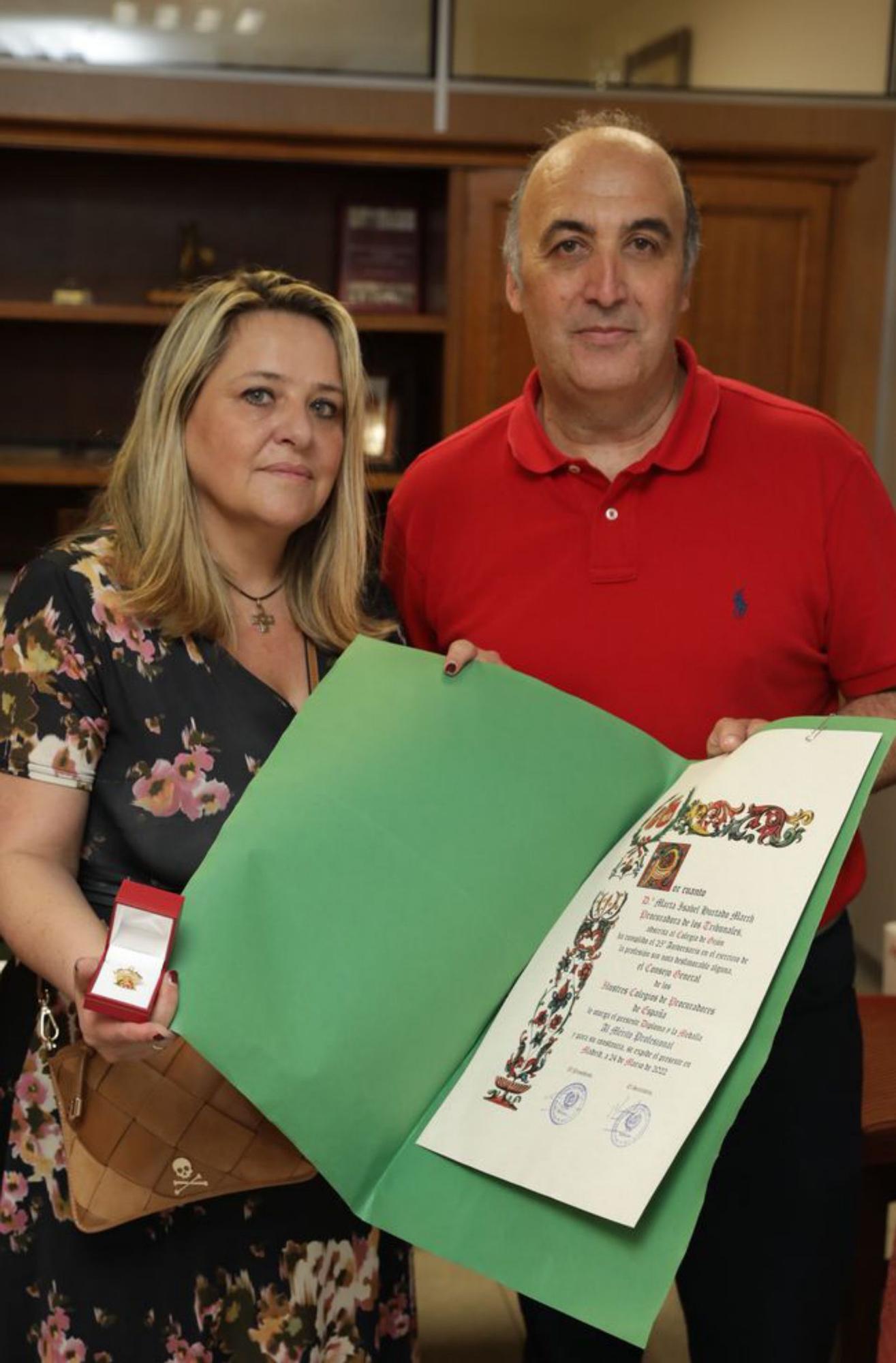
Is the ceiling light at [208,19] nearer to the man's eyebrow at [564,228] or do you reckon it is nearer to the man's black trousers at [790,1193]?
the man's eyebrow at [564,228]

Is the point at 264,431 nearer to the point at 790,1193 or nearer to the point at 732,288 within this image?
the point at 790,1193

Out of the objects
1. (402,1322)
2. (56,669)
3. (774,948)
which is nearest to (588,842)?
(774,948)

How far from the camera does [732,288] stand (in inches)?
149

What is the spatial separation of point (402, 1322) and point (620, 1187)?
2.27ft

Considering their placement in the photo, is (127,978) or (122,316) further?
(122,316)

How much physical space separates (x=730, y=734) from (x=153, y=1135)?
2.14ft

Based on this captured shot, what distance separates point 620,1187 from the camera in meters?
0.99

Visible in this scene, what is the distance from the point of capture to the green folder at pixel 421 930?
103cm

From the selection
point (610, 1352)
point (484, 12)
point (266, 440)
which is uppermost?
point (484, 12)

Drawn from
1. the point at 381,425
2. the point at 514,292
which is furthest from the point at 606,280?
the point at 381,425

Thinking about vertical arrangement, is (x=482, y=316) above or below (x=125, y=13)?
below

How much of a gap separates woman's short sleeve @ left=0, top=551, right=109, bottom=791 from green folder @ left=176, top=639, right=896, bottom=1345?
0.80 ft

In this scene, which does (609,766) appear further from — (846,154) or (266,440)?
(846,154)

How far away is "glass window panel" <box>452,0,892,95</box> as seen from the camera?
4.09m
